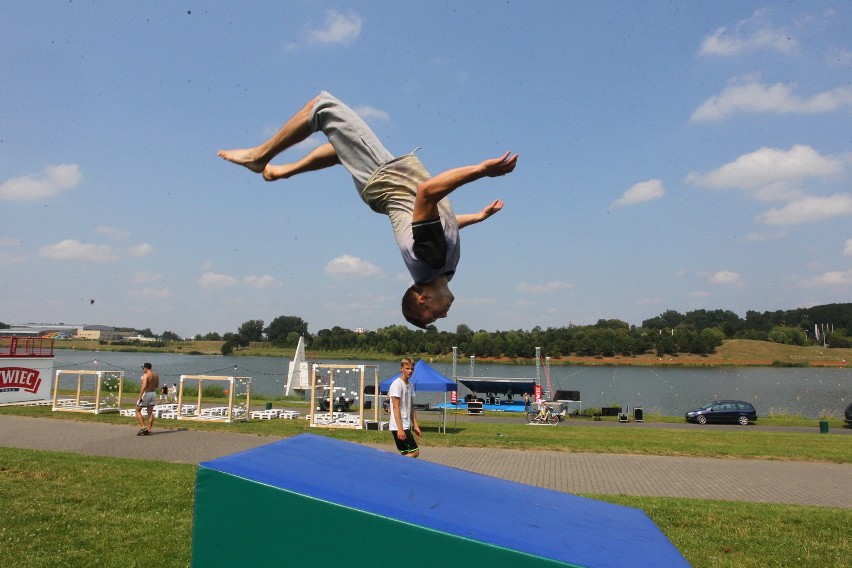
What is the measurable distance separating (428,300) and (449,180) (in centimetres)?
73

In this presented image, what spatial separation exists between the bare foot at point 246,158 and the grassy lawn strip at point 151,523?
3504 millimetres

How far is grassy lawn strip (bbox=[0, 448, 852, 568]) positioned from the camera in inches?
213

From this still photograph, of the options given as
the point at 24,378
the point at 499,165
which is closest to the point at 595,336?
the point at 24,378

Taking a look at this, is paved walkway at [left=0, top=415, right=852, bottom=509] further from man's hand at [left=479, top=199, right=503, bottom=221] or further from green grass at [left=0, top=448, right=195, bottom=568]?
man's hand at [left=479, top=199, right=503, bottom=221]

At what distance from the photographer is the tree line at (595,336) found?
29938 mm

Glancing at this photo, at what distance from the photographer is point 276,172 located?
12.8 ft

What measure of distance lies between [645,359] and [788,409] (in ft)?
179

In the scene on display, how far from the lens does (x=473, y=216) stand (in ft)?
13.0

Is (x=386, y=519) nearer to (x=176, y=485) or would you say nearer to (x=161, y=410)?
(x=176, y=485)

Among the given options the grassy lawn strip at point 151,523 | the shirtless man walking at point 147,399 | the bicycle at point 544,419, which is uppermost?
the shirtless man walking at point 147,399

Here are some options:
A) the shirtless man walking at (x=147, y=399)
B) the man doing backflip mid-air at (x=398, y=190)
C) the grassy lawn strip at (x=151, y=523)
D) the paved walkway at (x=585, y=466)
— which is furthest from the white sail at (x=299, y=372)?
the man doing backflip mid-air at (x=398, y=190)

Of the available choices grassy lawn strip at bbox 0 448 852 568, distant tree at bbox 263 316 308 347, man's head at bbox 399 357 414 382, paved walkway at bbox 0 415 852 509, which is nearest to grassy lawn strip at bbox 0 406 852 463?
paved walkway at bbox 0 415 852 509

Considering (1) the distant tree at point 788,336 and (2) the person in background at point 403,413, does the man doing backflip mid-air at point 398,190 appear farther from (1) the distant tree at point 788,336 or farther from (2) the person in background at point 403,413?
(1) the distant tree at point 788,336

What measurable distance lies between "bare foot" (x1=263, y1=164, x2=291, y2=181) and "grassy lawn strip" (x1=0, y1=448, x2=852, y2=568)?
3479mm
